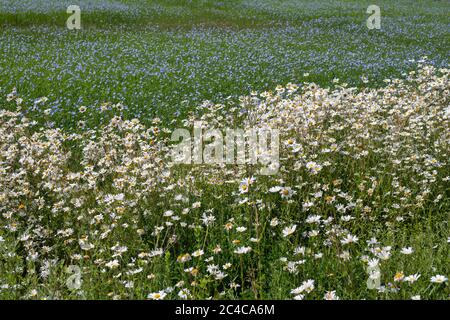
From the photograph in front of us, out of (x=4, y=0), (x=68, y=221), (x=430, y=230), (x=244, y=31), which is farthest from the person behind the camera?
(x=4, y=0)

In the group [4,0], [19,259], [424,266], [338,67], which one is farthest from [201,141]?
[4,0]

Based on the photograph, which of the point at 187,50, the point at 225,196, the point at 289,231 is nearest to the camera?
the point at 289,231

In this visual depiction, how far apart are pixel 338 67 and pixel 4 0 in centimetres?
1840

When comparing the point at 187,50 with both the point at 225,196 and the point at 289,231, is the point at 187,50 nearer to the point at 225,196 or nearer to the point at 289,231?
the point at 225,196

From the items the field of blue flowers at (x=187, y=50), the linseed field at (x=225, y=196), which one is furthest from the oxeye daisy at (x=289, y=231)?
the field of blue flowers at (x=187, y=50)

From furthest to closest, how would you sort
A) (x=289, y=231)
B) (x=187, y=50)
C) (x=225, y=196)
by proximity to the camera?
(x=187, y=50) → (x=225, y=196) → (x=289, y=231)

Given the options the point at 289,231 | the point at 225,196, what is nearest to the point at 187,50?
the point at 225,196

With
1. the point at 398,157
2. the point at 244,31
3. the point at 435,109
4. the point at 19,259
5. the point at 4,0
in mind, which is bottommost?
the point at 19,259

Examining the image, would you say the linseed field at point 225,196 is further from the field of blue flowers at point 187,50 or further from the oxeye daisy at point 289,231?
the field of blue flowers at point 187,50

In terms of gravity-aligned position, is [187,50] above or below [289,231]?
above

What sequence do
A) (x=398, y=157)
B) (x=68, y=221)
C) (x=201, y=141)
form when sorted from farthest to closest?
1. (x=201, y=141)
2. (x=398, y=157)
3. (x=68, y=221)

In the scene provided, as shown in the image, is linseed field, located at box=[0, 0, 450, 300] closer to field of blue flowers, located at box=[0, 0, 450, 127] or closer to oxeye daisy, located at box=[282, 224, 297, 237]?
oxeye daisy, located at box=[282, 224, 297, 237]

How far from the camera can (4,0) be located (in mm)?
24828
